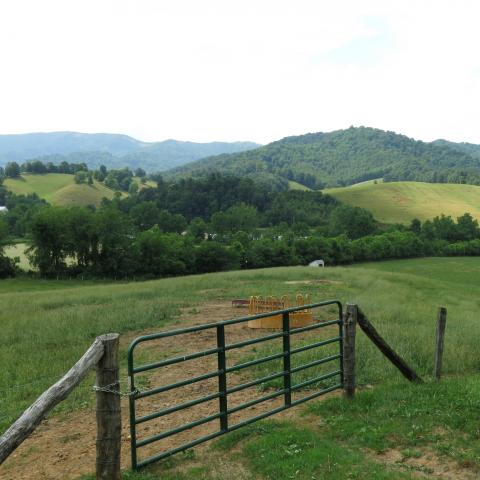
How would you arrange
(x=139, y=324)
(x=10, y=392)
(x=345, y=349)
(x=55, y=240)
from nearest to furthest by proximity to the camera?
(x=345, y=349) → (x=10, y=392) → (x=139, y=324) → (x=55, y=240)

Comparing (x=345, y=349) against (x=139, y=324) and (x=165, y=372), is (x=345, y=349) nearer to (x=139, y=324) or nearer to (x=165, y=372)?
(x=165, y=372)

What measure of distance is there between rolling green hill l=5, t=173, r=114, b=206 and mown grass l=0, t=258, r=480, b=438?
13826cm

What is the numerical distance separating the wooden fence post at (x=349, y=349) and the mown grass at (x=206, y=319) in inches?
61.8

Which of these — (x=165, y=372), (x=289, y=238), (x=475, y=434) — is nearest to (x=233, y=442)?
(x=475, y=434)

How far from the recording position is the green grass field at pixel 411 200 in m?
143

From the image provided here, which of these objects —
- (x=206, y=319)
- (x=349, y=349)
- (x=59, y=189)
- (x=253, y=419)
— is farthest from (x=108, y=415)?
(x=59, y=189)

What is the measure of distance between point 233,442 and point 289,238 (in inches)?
3680

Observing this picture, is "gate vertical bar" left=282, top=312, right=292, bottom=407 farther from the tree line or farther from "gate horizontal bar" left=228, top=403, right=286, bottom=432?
the tree line

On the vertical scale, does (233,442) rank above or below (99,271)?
above

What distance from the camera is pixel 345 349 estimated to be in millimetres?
8328

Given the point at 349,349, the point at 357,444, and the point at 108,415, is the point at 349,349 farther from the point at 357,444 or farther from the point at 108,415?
the point at 108,415

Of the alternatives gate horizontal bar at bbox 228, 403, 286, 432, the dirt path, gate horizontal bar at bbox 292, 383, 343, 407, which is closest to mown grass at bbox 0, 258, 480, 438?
the dirt path

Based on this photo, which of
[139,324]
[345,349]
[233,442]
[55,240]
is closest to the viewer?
[233,442]

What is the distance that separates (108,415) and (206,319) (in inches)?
459
